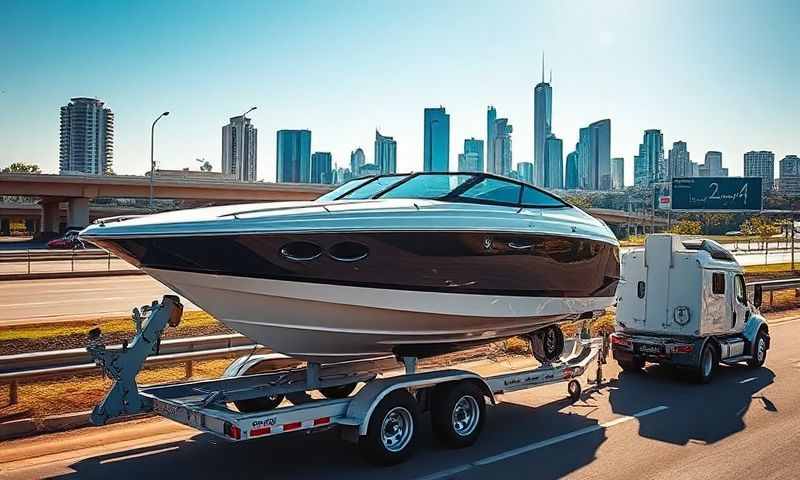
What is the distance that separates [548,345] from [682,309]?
→ 2961 millimetres

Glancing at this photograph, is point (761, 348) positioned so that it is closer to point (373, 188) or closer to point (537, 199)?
point (537, 199)

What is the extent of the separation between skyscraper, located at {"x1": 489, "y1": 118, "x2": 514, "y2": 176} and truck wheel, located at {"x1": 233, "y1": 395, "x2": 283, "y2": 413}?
477ft

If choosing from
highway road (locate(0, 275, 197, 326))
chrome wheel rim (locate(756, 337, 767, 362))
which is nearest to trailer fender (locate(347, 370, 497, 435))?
→ chrome wheel rim (locate(756, 337, 767, 362))

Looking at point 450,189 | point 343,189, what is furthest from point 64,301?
point 450,189

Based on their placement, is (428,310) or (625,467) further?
(428,310)

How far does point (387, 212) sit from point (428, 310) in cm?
114

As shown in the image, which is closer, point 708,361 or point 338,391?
point 338,391

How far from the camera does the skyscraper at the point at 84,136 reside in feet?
567

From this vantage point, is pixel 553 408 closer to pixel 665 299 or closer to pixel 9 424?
pixel 665 299

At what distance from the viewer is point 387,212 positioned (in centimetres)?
755

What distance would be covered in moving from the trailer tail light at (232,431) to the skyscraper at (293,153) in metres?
158

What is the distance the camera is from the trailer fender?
709 cm

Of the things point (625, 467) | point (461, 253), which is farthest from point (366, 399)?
point (625, 467)

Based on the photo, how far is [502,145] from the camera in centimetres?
16400
